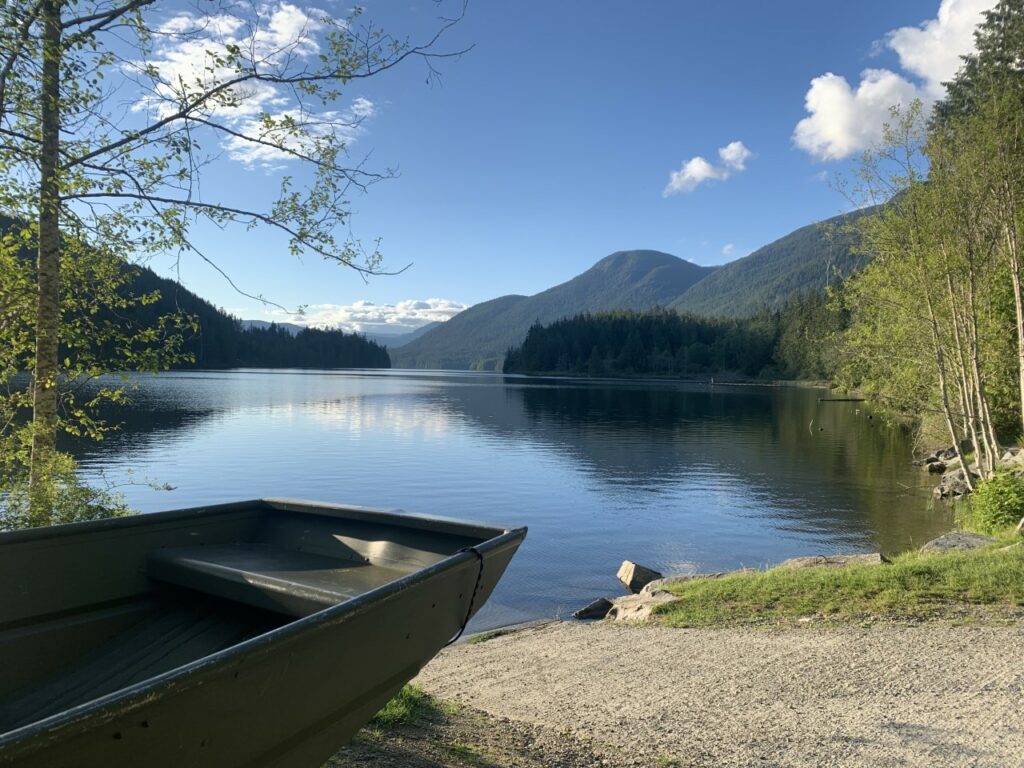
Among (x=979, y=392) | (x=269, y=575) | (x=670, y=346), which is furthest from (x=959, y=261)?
(x=670, y=346)

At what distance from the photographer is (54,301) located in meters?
7.37

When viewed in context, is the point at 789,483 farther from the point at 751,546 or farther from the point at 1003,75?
the point at 1003,75

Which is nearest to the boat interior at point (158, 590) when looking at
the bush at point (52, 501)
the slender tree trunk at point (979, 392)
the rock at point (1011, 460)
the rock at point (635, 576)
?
the bush at point (52, 501)

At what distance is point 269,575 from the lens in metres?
4.66

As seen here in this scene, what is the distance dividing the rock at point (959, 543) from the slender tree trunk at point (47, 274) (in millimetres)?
13751

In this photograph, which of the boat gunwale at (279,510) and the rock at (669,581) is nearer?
the boat gunwale at (279,510)

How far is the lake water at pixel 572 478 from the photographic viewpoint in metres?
17.6

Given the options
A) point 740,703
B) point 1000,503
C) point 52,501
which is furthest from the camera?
point 1000,503

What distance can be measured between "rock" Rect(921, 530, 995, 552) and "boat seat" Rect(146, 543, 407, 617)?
1111cm

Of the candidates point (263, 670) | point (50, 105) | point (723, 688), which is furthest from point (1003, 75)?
point (263, 670)

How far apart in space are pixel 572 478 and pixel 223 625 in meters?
24.8

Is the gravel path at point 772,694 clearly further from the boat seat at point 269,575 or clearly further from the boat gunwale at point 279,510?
the boat seat at point 269,575

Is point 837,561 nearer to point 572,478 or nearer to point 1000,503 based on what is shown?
point 1000,503

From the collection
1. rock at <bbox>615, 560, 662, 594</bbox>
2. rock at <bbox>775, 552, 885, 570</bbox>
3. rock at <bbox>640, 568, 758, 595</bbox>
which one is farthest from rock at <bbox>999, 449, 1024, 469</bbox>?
rock at <bbox>615, 560, 662, 594</bbox>
